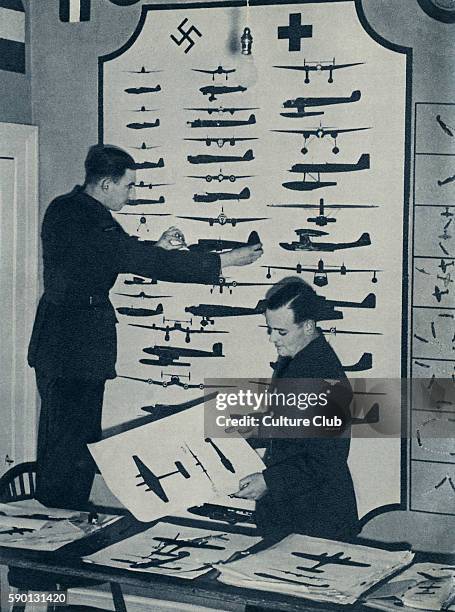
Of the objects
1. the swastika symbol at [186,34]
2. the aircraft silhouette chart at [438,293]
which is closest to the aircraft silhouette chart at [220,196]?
the swastika symbol at [186,34]

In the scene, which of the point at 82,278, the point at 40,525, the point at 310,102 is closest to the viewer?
the point at 310,102

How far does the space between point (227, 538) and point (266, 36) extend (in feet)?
3.65

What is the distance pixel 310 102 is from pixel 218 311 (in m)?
0.51

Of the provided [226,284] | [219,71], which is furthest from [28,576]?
[219,71]

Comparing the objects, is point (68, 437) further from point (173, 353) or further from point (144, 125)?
point (144, 125)

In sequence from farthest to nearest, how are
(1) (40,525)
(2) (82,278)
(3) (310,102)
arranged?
(2) (82,278) < (1) (40,525) < (3) (310,102)

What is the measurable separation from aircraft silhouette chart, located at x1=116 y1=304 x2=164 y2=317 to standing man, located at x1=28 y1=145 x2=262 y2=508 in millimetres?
25

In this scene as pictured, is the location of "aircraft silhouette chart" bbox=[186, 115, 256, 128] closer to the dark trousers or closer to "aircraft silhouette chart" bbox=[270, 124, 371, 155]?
"aircraft silhouette chart" bbox=[270, 124, 371, 155]

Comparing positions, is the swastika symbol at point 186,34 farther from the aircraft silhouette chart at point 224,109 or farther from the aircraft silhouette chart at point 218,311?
the aircraft silhouette chart at point 218,311

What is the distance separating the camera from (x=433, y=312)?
2.01 m

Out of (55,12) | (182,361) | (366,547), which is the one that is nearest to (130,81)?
(55,12)

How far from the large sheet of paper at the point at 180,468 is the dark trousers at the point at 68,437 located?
0.13 meters

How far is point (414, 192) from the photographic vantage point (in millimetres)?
2004

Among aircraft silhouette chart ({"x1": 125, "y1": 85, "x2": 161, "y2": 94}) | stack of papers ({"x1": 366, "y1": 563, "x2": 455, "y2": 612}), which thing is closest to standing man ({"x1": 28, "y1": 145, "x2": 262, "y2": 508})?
aircraft silhouette chart ({"x1": 125, "y1": 85, "x2": 161, "y2": 94})
